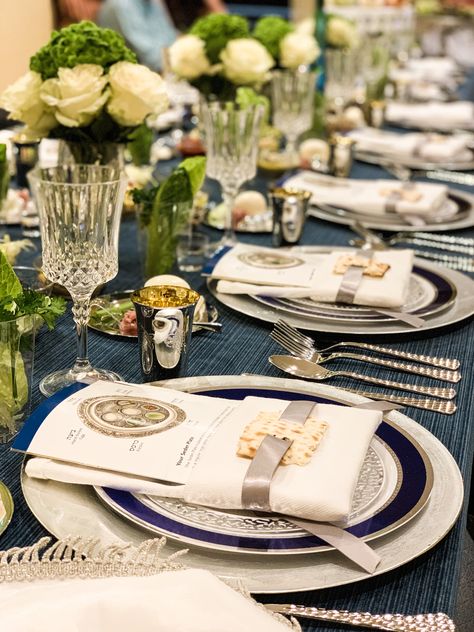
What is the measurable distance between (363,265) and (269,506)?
0.57m

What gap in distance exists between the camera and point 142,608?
0.49 meters

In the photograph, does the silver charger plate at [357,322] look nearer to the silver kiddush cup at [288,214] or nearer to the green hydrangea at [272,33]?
the silver kiddush cup at [288,214]

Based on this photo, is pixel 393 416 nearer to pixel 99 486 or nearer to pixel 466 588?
pixel 466 588

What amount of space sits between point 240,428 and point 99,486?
0.40 ft

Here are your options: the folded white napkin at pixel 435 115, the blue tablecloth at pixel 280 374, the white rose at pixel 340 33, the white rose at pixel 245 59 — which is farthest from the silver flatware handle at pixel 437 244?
the white rose at pixel 340 33

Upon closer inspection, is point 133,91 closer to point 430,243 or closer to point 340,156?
point 430,243

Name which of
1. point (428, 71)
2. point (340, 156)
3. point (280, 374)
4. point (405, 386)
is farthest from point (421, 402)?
point (428, 71)

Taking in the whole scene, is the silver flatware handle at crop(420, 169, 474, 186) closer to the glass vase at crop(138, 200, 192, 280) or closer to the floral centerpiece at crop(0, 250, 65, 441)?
the glass vase at crop(138, 200, 192, 280)

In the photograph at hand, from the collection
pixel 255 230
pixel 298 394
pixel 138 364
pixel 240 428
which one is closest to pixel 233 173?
pixel 255 230

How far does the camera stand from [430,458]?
0.73 meters

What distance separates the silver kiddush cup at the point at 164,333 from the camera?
33.5 inches

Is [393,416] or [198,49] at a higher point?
[198,49]

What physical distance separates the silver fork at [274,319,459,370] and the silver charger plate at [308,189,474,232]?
540 mm

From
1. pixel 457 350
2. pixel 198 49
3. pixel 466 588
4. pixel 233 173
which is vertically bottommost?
pixel 466 588
